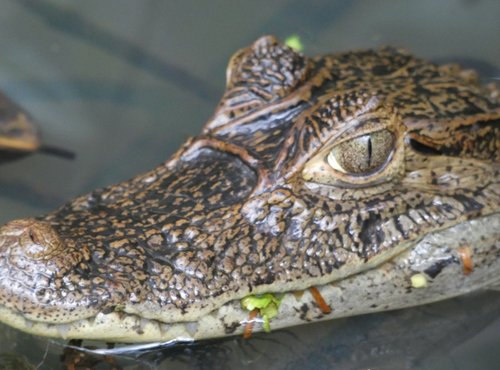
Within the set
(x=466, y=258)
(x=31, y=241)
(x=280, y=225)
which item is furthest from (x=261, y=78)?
(x=31, y=241)

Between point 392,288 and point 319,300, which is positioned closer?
point 319,300

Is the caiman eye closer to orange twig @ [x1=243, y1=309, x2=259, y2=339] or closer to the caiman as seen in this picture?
the caiman

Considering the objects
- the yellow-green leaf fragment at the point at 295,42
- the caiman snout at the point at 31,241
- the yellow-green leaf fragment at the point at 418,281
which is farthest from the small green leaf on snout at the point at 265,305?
the yellow-green leaf fragment at the point at 295,42

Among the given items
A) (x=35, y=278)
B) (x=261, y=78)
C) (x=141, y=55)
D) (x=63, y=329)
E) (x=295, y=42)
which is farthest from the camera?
(x=141, y=55)

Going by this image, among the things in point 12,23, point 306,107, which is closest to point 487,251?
point 306,107

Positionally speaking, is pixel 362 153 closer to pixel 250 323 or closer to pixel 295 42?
pixel 250 323

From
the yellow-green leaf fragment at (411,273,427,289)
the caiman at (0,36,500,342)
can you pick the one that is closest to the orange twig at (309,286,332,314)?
the caiman at (0,36,500,342)
